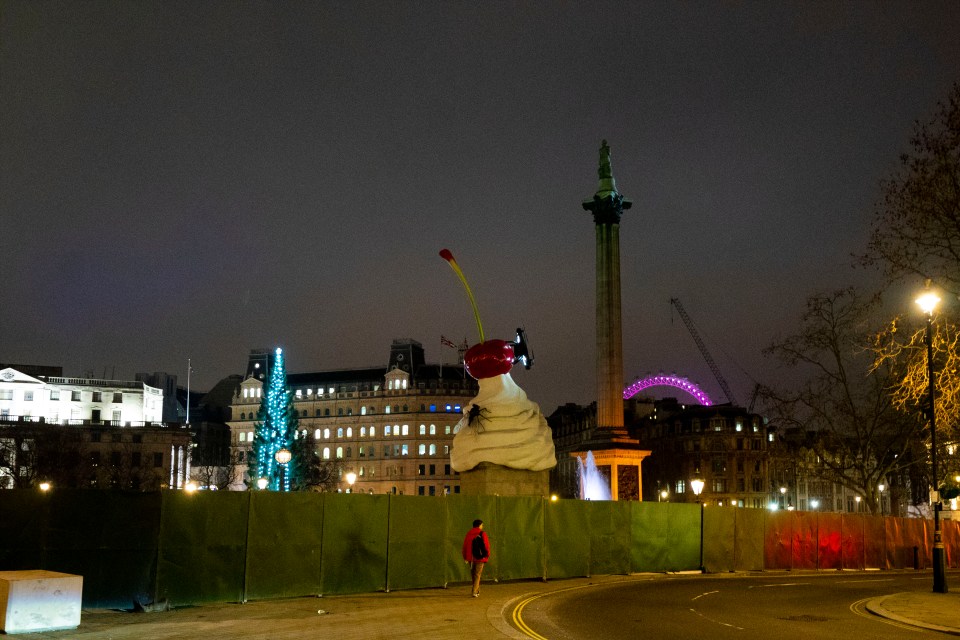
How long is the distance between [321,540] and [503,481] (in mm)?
12072

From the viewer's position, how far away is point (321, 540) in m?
21.5

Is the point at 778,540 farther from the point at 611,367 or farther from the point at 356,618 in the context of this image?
the point at 611,367

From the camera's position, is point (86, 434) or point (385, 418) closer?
point (86, 434)

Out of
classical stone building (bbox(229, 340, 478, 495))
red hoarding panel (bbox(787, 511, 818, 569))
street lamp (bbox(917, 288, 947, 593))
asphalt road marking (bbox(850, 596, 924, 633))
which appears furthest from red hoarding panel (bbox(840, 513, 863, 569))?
classical stone building (bbox(229, 340, 478, 495))

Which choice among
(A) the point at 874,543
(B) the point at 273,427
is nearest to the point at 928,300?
(A) the point at 874,543

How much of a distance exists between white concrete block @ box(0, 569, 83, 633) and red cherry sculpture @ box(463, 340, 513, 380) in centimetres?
1828

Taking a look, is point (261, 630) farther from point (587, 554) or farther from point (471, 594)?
point (587, 554)

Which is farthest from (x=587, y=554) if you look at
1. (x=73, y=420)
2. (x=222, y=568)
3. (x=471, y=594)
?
(x=73, y=420)

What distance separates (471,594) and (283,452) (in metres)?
13.9

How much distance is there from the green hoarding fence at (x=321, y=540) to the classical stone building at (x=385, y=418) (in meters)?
114

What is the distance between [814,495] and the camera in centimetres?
13238

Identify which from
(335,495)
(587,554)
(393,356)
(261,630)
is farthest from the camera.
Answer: (393,356)

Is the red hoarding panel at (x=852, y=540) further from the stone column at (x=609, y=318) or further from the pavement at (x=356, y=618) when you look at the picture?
the stone column at (x=609, y=318)

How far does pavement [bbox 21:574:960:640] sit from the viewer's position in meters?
15.7
